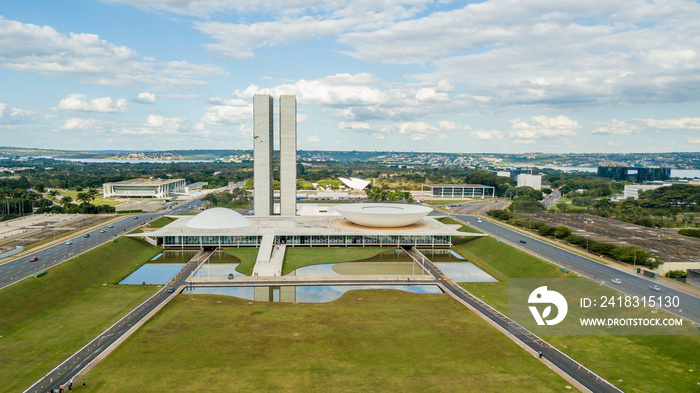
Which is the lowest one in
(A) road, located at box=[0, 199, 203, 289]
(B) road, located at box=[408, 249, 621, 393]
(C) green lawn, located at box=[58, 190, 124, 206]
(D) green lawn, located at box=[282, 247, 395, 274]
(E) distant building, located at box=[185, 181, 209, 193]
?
(B) road, located at box=[408, 249, 621, 393]

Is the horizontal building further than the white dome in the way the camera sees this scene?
No

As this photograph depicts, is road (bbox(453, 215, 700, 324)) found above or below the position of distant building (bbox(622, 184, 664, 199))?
below

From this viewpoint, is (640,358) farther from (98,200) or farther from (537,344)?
(98,200)

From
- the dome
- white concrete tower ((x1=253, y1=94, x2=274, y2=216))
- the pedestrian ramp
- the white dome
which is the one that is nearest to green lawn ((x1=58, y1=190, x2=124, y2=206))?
white concrete tower ((x1=253, y1=94, x2=274, y2=216))

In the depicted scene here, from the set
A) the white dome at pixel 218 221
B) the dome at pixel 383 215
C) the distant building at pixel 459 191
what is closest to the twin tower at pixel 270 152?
the white dome at pixel 218 221

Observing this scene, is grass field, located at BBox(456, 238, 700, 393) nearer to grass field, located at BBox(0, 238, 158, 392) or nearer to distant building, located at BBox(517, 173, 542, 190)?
grass field, located at BBox(0, 238, 158, 392)

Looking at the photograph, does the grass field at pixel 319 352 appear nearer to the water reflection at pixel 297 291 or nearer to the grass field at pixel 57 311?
the water reflection at pixel 297 291

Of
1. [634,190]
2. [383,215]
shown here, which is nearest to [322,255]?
[383,215]
